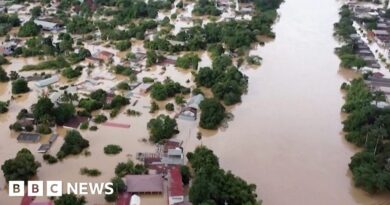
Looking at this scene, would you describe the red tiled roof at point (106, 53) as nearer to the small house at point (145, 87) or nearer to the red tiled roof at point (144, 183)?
the small house at point (145, 87)

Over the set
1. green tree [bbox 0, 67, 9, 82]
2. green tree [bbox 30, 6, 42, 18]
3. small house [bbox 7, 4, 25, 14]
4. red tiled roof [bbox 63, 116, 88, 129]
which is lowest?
red tiled roof [bbox 63, 116, 88, 129]

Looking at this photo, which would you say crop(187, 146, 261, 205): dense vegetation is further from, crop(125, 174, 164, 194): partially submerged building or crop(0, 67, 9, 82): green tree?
crop(0, 67, 9, 82): green tree

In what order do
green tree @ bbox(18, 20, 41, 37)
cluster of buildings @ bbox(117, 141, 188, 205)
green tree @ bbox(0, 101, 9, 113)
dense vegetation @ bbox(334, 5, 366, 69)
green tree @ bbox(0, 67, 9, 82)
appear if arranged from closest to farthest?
cluster of buildings @ bbox(117, 141, 188, 205) < green tree @ bbox(0, 101, 9, 113) < green tree @ bbox(0, 67, 9, 82) < dense vegetation @ bbox(334, 5, 366, 69) < green tree @ bbox(18, 20, 41, 37)

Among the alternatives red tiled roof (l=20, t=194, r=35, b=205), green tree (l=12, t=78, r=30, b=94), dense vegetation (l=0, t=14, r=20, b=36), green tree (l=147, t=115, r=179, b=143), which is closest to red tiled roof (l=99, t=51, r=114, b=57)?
green tree (l=12, t=78, r=30, b=94)

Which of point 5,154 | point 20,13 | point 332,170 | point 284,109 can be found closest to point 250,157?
point 332,170

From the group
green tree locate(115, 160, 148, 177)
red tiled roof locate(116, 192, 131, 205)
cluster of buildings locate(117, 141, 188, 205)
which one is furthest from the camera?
green tree locate(115, 160, 148, 177)

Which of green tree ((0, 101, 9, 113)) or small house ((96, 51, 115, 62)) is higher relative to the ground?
small house ((96, 51, 115, 62))

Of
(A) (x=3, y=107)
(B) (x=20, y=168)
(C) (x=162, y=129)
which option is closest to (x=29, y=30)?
(A) (x=3, y=107)

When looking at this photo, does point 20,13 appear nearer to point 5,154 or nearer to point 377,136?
point 5,154
